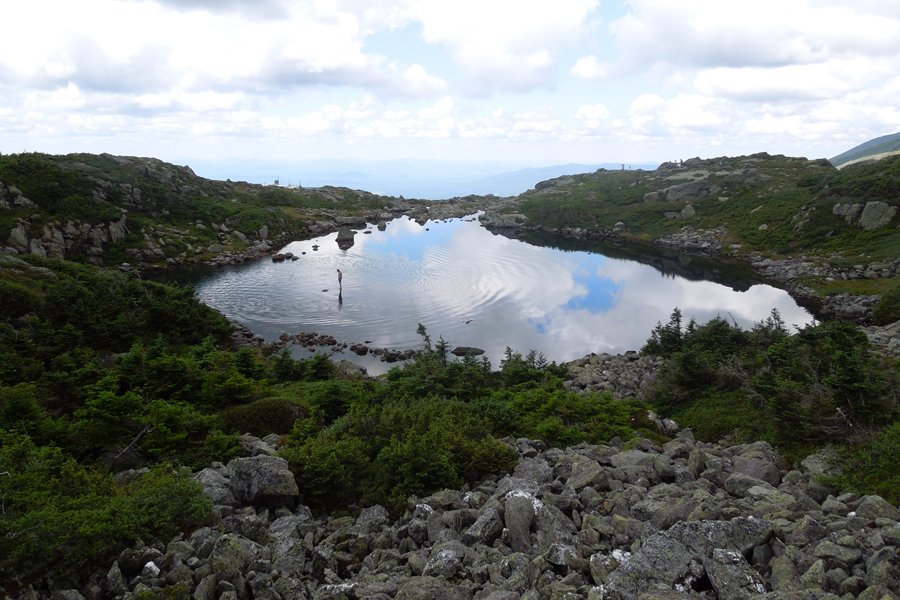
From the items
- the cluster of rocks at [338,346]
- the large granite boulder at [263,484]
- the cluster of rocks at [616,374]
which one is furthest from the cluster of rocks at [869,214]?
the large granite boulder at [263,484]

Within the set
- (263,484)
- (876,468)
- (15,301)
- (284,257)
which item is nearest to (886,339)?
(876,468)

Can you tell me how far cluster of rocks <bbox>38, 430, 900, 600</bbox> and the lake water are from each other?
74.7 ft

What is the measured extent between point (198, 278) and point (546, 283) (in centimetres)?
4369

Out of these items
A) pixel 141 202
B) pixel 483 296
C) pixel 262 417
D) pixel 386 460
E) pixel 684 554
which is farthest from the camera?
pixel 141 202

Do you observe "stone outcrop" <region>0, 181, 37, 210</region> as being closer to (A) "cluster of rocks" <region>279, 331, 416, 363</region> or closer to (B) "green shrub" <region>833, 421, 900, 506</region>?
(A) "cluster of rocks" <region>279, 331, 416, 363</region>

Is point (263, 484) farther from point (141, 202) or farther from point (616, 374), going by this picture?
point (141, 202)

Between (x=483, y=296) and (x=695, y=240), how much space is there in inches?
2127

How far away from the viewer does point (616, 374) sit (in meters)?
27.6

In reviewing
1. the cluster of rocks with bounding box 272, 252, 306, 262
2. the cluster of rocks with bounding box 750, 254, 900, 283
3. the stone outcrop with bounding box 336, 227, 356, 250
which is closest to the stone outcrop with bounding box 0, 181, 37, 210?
the cluster of rocks with bounding box 272, 252, 306, 262

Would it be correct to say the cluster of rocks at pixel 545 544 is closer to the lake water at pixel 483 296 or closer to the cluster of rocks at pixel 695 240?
the lake water at pixel 483 296

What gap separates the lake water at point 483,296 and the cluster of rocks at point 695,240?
643 centimetres

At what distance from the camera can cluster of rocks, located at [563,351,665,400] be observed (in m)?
24.5

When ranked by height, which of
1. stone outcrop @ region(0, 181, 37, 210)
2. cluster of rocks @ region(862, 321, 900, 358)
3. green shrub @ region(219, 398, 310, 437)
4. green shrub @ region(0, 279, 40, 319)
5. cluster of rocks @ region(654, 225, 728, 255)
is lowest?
cluster of rocks @ region(862, 321, 900, 358)

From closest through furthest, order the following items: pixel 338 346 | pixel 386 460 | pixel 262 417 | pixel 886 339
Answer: pixel 386 460
pixel 262 417
pixel 886 339
pixel 338 346
